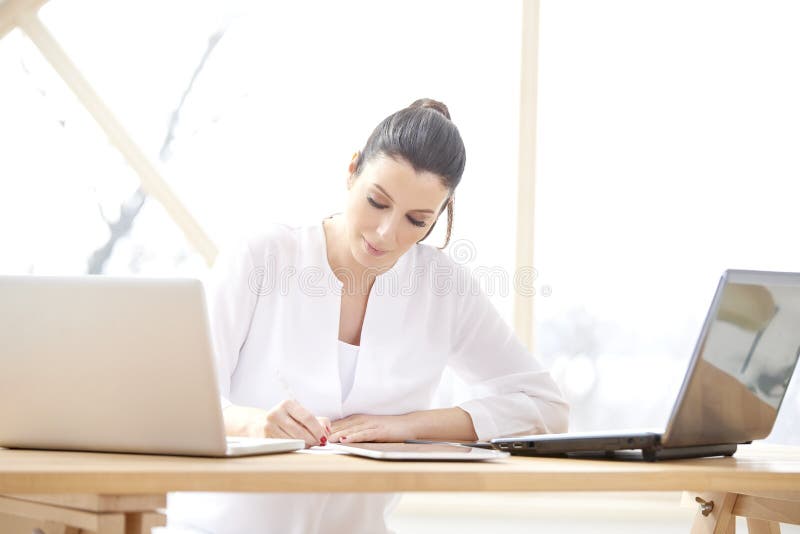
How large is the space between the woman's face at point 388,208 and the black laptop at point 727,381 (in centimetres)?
60

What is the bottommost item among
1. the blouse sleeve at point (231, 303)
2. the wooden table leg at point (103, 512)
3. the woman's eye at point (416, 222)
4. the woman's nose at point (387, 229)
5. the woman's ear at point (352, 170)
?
the wooden table leg at point (103, 512)

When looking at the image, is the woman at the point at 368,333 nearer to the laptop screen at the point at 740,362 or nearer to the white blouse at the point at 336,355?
the white blouse at the point at 336,355

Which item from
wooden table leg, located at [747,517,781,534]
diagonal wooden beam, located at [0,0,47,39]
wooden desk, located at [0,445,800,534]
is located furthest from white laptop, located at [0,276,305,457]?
diagonal wooden beam, located at [0,0,47,39]

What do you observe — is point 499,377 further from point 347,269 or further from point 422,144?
point 422,144

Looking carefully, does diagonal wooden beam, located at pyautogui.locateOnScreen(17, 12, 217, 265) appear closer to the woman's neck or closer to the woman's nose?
the woman's neck

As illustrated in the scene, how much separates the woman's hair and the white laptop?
0.82 m

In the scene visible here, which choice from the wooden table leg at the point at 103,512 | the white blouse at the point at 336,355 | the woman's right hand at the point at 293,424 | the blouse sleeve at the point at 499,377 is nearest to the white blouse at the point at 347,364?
the white blouse at the point at 336,355

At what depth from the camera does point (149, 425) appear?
4.27 feet

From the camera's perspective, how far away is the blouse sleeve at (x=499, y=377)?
192 cm

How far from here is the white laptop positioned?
1.26 metres

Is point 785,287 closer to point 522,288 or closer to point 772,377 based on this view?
point 772,377

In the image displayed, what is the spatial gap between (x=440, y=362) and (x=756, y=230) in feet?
5.47

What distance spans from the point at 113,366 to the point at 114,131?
2.15 meters

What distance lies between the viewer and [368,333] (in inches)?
82.0
